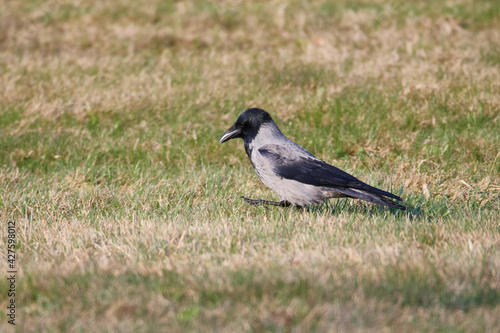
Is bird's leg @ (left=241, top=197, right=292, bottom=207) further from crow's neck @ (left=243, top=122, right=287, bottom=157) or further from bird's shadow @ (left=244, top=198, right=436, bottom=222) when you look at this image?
crow's neck @ (left=243, top=122, right=287, bottom=157)

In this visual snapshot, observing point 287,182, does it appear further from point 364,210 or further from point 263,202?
point 364,210

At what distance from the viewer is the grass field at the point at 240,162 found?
344cm

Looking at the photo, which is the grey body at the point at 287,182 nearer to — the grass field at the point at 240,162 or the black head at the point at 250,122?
the grass field at the point at 240,162

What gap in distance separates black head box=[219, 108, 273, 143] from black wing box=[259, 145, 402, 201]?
0.35 metres

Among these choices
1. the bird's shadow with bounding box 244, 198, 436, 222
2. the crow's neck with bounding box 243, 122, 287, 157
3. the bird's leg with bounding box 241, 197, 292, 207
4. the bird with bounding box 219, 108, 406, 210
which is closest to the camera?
the bird with bounding box 219, 108, 406, 210

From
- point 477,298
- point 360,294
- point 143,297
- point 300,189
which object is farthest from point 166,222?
point 477,298

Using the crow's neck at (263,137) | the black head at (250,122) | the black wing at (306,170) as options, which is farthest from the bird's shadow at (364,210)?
the black head at (250,122)

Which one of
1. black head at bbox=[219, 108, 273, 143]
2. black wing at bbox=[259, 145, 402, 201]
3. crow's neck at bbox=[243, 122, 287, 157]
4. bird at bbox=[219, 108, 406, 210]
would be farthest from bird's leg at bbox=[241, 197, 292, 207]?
black head at bbox=[219, 108, 273, 143]

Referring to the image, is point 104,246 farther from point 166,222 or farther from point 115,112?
point 115,112

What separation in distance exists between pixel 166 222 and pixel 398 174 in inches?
109

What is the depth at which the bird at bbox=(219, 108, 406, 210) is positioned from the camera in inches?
203

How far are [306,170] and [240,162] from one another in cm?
212

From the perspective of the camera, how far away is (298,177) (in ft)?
17.5

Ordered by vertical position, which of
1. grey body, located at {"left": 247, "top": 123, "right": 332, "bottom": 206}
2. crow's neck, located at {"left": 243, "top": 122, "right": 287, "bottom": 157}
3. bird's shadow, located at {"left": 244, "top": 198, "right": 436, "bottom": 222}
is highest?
crow's neck, located at {"left": 243, "top": 122, "right": 287, "bottom": 157}
